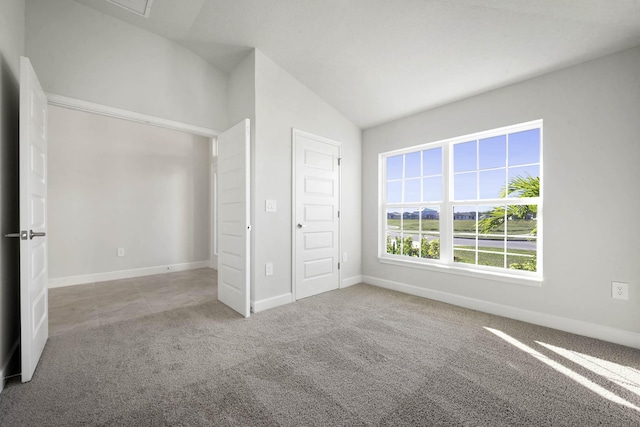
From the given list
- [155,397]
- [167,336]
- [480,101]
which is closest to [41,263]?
[167,336]

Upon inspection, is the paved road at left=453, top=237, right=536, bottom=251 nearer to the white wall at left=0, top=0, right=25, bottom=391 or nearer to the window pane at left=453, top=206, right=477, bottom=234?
the window pane at left=453, top=206, right=477, bottom=234

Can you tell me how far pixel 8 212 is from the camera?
1.82 m

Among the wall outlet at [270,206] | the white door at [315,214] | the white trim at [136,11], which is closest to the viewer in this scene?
the white trim at [136,11]

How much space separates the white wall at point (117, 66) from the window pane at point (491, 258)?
3.52 m

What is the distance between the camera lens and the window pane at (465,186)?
3.11 metres

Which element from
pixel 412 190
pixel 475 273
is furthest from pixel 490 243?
pixel 412 190

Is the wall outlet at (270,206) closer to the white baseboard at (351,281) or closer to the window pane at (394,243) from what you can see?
the white baseboard at (351,281)

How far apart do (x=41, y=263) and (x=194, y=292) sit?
5.86 feet

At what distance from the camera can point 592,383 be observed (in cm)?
169

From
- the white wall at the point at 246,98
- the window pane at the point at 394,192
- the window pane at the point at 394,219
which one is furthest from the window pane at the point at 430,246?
the white wall at the point at 246,98

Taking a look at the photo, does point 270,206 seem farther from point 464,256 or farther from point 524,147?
point 524,147

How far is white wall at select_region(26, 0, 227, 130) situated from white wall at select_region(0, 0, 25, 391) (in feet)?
0.83

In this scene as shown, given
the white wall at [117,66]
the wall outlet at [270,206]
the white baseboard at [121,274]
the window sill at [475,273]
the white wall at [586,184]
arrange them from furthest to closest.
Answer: the white baseboard at [121,274], the wall outlet at [270,206], the window sill at [475,273], the white wall at [117,66], the white wall at [586,184]

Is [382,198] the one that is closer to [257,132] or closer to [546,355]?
[257,132]
